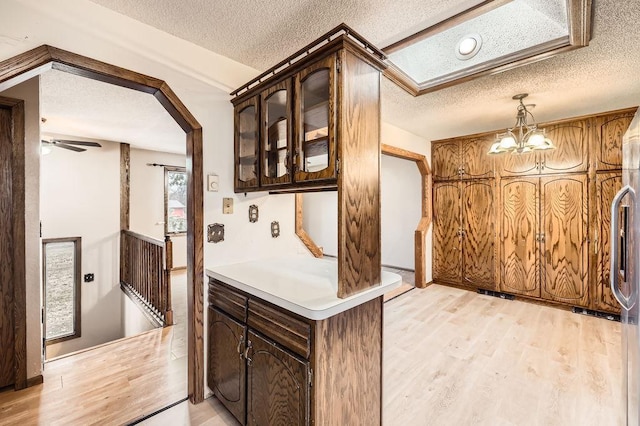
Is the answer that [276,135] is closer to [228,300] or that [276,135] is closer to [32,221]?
[228,300]

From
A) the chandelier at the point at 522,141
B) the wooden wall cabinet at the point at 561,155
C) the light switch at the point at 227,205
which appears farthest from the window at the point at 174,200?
the wooden wall cabinet at the point at 561,155

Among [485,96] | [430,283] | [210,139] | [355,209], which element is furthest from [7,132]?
[430,283]

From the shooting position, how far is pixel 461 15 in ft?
5.36

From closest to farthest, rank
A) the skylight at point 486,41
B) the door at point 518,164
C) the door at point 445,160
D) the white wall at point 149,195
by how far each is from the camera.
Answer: the skylight at point 486,41, the door at point 518,164, the door at point 445,160, the white wall at point 149,195

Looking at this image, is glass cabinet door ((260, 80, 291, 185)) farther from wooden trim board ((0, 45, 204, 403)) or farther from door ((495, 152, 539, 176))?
door ((495, 152, 539, 176))

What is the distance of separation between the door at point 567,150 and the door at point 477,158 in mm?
626

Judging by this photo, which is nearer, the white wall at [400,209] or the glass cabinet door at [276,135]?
the glass cabinet door at [276,135]

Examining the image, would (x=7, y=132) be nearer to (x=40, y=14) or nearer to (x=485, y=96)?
(x=40, y=14)

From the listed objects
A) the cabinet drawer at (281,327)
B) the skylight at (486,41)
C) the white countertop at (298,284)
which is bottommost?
the cabinet drawer at (281,327)

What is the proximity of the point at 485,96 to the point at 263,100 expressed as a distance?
2292mm

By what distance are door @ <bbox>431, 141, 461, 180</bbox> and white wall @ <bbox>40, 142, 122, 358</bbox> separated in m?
5.30

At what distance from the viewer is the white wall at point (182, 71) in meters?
1.36

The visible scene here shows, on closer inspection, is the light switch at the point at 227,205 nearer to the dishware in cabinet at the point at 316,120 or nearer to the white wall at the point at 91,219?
the dishware in cabinet at the point at 316,120

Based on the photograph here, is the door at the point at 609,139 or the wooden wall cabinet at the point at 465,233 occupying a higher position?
the door at the point at 609,139
